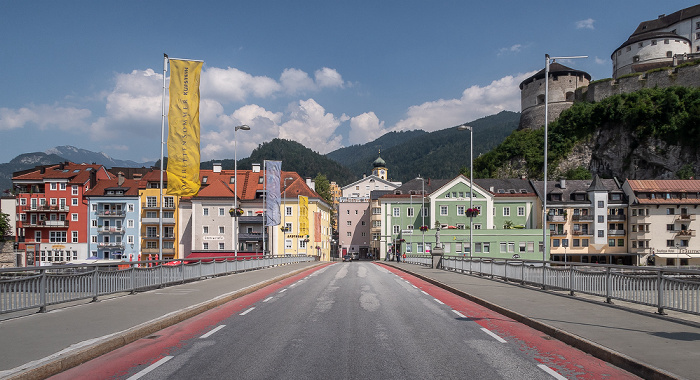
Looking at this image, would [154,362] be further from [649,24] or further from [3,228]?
[649,24]

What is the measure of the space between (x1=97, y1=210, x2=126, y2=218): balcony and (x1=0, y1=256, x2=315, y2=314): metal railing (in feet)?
218

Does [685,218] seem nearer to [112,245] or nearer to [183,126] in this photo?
[183,126]

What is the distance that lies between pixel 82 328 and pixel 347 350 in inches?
203

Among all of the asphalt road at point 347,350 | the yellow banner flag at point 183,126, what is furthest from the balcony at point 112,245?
the asphalt road at point 347,350

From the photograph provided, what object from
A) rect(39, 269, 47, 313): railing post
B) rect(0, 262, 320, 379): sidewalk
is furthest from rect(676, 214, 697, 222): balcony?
rect(39, 269, 47, 313): railing post

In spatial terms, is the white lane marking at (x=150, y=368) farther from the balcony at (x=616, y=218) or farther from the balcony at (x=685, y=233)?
the balcony at (x=685, y=233)

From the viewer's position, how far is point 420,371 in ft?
23.9

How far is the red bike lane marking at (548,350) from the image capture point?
24.2 ft

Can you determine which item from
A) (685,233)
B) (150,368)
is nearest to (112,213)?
(150,368)

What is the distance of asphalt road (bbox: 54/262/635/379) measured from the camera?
23.8 ft

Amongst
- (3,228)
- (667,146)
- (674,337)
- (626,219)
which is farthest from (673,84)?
(3,228)

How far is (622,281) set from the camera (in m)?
13.6

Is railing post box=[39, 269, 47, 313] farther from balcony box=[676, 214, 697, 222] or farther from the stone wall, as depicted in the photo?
the stone wall

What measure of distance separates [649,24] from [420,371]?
140m
